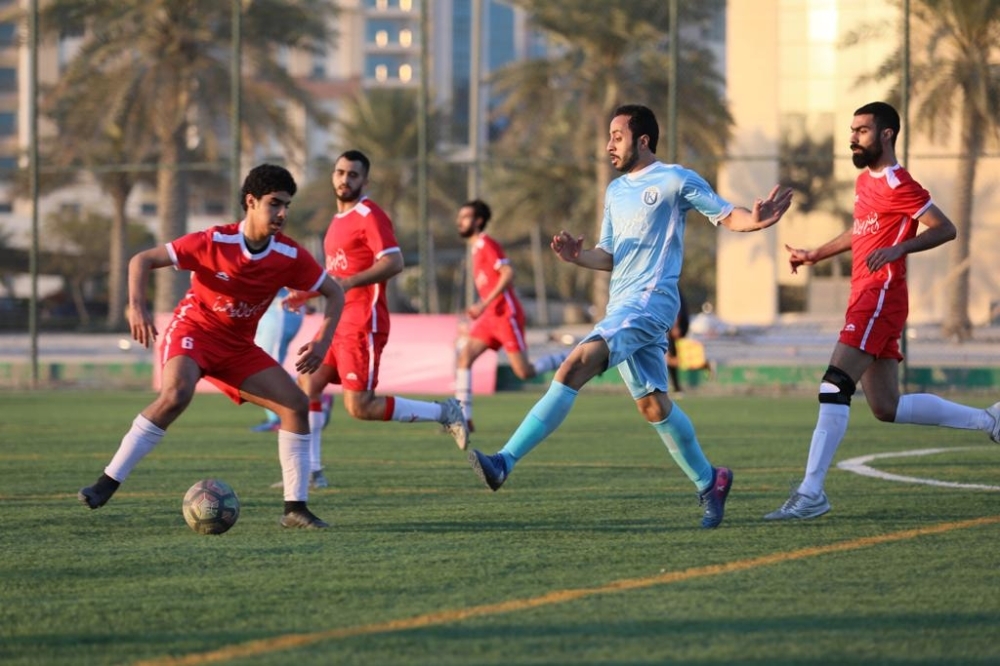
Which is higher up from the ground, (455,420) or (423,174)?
(423,174)

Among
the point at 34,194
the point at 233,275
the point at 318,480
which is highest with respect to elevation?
the point at 34,194

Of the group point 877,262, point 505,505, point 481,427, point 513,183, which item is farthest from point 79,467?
A: point 513,183

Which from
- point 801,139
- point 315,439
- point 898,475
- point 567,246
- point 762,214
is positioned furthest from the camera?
point 801,139

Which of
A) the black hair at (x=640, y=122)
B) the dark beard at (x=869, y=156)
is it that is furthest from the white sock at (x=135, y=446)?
the dark beard at (x=869, y=156)

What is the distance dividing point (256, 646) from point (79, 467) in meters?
6.62

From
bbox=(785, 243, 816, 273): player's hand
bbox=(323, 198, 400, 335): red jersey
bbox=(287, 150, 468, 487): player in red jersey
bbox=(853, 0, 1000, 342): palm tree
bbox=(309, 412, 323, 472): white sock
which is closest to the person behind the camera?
bbox=(785, 243, 816, 273): player's hand

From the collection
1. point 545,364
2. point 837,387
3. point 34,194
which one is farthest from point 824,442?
point 34,194

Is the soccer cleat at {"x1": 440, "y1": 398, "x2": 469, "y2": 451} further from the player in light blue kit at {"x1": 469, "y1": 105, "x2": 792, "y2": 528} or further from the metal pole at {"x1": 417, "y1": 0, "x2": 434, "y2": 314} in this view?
the metal pole at {"x1": 417, "y1": 0, "x2": 434, "y2": 314}

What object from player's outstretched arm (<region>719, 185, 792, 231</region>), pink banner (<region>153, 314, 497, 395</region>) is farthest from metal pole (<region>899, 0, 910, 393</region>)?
player's outstretched arm (<region>719, 185, 792, 231</region>)

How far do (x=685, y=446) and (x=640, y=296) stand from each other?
0.83 meters

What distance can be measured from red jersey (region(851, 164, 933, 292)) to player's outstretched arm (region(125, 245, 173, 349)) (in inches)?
143

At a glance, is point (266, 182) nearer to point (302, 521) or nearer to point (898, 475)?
point (302, 521)

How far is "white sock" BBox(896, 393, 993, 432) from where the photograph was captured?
8562mm

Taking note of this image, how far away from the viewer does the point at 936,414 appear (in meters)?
8.57
